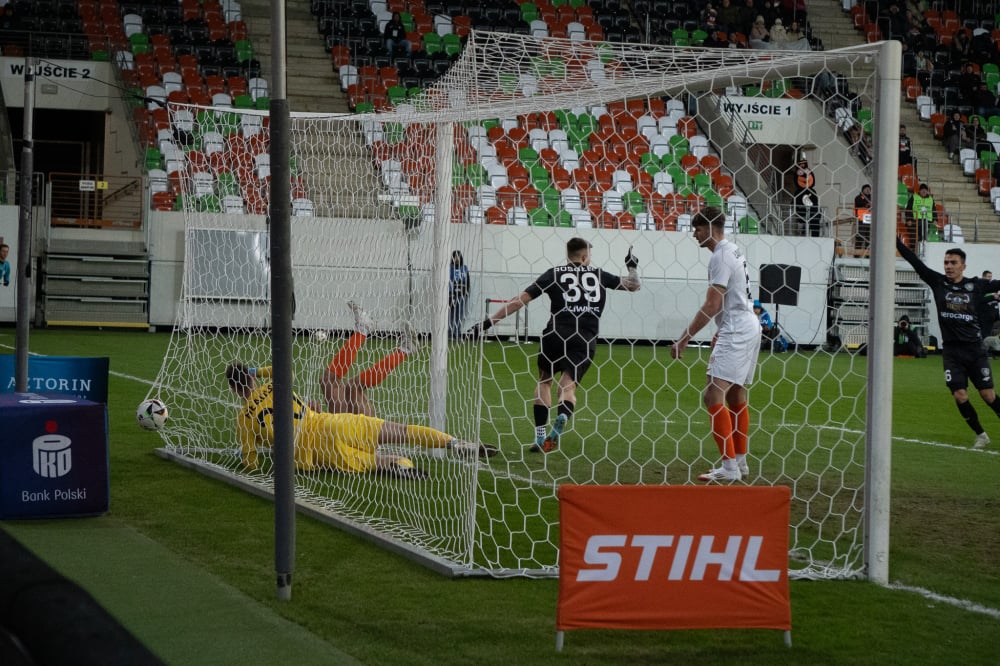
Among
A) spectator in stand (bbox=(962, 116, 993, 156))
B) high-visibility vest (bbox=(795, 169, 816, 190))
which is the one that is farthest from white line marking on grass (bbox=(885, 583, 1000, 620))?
spectator in stand (bbox=(962, 116, 993, 156))

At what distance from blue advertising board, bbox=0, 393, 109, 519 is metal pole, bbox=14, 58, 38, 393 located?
1.48 meters

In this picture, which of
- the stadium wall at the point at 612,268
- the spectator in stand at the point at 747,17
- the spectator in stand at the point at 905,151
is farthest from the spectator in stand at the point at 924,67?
the stadium wall at the point at 612,268

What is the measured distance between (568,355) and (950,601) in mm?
4741

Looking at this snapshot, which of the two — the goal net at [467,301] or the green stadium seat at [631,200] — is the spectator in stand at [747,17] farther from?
the goal net at [467,301]

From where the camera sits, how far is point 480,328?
6105mm

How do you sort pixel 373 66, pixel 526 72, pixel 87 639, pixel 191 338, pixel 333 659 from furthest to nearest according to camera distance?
pixel 373 66 < pixel 191 338 < pixel 526 72 < pixel 333 659 < pixel 87 639

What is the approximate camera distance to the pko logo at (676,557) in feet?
14.1

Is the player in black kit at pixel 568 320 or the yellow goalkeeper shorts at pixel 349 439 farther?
the player in black kit at pixel 568 320

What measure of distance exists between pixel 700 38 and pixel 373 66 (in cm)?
839

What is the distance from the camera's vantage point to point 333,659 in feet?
13.6

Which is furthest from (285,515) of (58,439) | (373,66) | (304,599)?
(373,66)

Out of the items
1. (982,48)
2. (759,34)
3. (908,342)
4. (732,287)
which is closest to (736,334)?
(732,287)

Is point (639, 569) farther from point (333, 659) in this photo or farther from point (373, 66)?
point (373, 66)

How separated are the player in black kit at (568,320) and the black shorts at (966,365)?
3.48m
